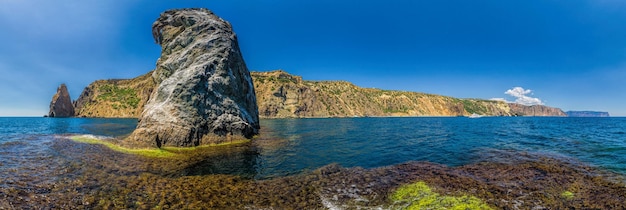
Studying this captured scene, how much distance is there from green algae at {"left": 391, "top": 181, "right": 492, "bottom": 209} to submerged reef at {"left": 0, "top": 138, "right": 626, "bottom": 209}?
37 mm

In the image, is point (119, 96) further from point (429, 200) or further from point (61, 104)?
point (429, 200)

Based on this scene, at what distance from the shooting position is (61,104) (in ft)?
498

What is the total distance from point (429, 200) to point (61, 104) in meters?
206

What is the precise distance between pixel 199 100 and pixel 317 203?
20.5 metres

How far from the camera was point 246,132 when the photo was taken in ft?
102

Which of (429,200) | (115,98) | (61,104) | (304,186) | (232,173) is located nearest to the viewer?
(429,200)

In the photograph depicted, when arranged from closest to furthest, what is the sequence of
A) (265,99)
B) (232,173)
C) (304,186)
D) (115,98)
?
(304,186), (232,173), (265,99), (115,98)

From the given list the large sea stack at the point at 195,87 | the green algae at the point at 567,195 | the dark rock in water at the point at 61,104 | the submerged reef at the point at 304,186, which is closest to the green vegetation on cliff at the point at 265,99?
the dark rock in water at the point at 61,104

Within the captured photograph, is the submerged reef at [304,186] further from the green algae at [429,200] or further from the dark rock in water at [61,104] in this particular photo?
the dark rock in water at [61,104]

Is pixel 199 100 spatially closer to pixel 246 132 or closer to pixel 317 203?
pixel 246 132

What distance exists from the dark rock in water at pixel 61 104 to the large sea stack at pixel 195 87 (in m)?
164

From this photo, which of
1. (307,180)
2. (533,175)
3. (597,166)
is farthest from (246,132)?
(597,166)

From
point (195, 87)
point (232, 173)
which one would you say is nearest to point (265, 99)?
point (195, 87)

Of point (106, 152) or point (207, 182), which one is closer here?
point (207, 182)
